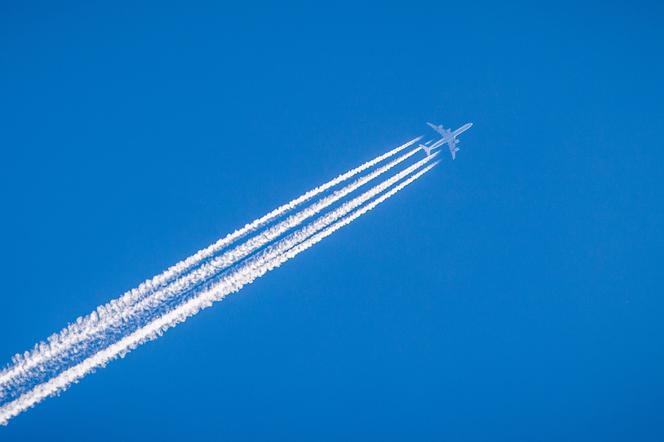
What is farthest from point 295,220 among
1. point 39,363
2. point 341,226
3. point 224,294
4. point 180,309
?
point 39,363

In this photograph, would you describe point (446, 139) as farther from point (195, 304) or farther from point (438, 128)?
point (195, 304)

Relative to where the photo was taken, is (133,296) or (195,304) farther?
(133,296)

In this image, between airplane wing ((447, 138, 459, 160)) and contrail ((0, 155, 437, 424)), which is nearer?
contrail ((0, 155, 437, 424))

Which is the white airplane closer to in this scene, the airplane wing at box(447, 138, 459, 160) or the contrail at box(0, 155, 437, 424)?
the airplane wing at box(447, 138, 459, 160)

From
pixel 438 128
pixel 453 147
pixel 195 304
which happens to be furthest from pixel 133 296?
pixel 453 147

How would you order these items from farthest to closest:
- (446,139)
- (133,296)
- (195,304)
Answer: (446,139) → (133,296) → (195,304)

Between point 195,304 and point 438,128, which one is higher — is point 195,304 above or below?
below

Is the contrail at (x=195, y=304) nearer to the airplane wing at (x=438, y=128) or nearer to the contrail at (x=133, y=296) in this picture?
the contrail at (x=133, y=296)

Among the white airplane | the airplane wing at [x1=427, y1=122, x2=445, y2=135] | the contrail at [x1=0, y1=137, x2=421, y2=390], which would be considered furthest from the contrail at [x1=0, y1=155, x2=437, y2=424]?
the airplane wing at [x1=427, y1=122, x2=445, y2=135]

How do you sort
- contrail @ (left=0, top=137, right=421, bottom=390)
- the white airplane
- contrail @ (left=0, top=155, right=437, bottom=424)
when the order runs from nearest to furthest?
1. contrail @ (left=0, top=155, right=437, bottom=424)
2. contrail @ (left=0, top=137, right=421, bottom=390)
3. the white airplane

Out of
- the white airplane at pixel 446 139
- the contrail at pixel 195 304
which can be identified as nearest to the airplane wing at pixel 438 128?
the white airplane at pixel 446 139
